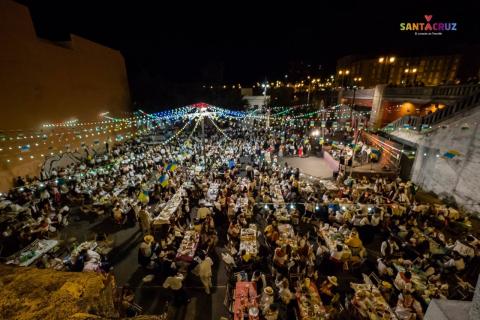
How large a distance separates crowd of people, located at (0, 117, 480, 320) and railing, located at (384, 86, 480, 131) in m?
4.00

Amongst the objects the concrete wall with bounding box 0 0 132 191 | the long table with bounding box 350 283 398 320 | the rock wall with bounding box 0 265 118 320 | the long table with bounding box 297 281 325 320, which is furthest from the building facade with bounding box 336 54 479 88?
the concrete wall with bounding box 0 0 132 191

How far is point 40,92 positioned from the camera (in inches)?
585

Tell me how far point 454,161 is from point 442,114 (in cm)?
270

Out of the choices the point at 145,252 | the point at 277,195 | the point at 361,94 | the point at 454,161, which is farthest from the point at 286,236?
the point at 361,94

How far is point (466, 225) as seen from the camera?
30.1ft

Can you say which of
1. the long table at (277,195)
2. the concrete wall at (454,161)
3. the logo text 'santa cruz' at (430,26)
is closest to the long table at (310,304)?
the long table at (277,195)

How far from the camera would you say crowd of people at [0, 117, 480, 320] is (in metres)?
5.79

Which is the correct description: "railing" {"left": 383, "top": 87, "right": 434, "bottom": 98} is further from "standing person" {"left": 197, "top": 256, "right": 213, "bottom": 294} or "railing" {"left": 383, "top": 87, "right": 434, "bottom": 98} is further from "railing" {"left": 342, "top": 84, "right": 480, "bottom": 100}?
"standing person" {"left": 197, "top": 256, "right": 213, "bottom": 294}

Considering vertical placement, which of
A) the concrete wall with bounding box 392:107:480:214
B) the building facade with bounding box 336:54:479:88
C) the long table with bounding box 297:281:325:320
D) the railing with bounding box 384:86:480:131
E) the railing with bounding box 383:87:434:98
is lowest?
the long table with bounding box 297:281:325:320

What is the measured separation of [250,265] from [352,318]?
289 cm

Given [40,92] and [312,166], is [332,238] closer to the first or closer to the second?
[312,166]

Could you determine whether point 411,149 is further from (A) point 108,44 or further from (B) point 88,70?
(A) point 108,44

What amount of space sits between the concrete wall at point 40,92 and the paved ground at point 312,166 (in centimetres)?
1714

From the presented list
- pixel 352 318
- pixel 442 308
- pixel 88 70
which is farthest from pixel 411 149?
pixel 88 70
